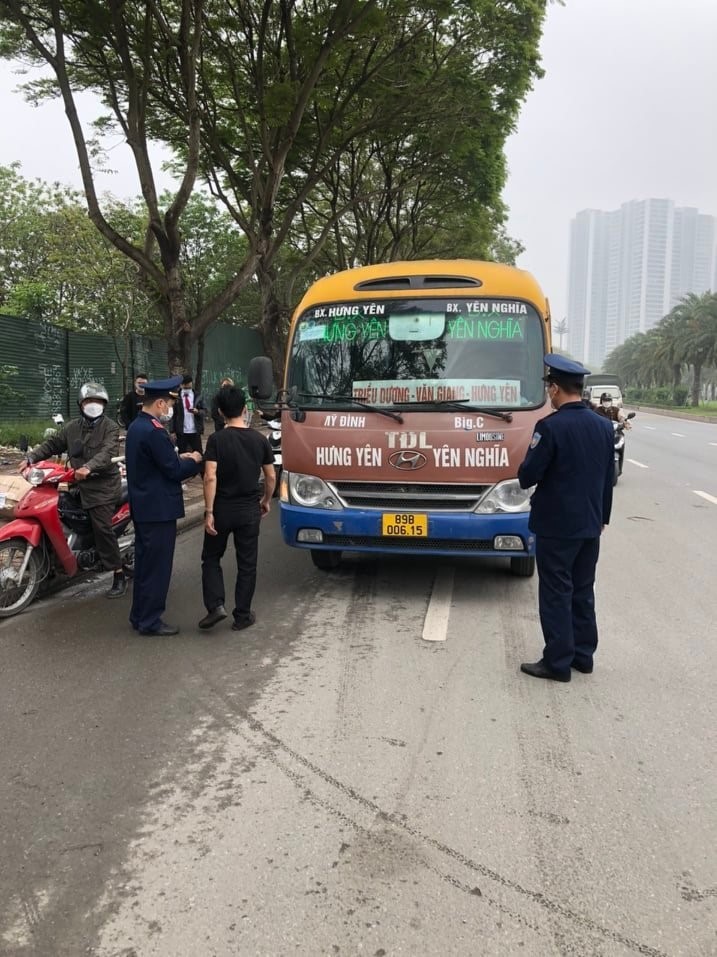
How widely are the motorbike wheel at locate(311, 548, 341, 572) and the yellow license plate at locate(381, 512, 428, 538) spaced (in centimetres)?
115

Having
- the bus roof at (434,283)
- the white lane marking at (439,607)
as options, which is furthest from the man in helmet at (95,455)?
the white lane marking at (439,607)

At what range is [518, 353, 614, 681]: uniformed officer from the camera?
4.15 m

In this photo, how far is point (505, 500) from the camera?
5.48 m

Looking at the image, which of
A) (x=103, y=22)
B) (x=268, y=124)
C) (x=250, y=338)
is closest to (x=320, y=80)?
(x=268, y=124)

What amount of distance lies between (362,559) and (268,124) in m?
9.20

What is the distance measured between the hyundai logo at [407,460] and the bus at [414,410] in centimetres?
1

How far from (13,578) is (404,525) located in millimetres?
2856

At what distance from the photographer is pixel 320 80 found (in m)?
13.2

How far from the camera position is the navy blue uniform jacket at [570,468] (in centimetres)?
415

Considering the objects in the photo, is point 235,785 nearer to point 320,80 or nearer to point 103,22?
point 103,22

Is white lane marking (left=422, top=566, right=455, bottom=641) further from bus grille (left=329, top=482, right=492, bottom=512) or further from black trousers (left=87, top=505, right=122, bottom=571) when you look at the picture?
black trousers (left=87, top=505, right=122, bottom=571)

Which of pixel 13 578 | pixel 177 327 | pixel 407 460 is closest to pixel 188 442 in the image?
pixel 177 327

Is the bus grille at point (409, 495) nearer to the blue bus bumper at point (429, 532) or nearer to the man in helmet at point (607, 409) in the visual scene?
the blue bus bumper at point (429, 532)

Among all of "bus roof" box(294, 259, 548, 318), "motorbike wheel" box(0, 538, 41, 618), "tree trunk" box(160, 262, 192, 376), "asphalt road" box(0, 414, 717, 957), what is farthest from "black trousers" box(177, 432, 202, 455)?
"asphalt road" box(0, 414, 717, 957)
